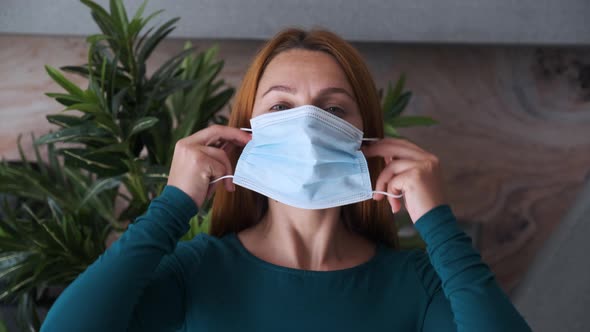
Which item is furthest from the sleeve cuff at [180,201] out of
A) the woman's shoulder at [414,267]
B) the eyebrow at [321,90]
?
the woman's shoulder at [414,267]

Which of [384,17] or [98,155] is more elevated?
[384,17]

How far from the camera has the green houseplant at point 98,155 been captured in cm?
155

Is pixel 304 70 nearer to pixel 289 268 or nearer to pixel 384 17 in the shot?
pixel 289 268

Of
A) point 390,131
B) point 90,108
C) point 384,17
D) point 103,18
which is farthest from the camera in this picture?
point 384,17

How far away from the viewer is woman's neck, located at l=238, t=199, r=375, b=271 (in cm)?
110

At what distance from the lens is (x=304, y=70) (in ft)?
3.58

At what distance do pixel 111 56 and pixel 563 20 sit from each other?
144cm

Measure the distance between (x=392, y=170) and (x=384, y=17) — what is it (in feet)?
3.57

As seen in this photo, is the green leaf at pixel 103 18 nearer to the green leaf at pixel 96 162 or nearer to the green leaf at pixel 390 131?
the green leaf at pixel 96 162

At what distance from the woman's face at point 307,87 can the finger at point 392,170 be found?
Result: 0.10 metres

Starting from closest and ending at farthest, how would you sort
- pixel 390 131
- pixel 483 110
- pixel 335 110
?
pixel 335 110
pixel 390 131
pixel 483 110

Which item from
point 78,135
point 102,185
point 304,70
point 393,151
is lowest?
point 102,185

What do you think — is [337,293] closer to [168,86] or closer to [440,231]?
[440,231]

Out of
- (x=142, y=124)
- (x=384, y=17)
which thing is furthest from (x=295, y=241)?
(x=384, y=17)
